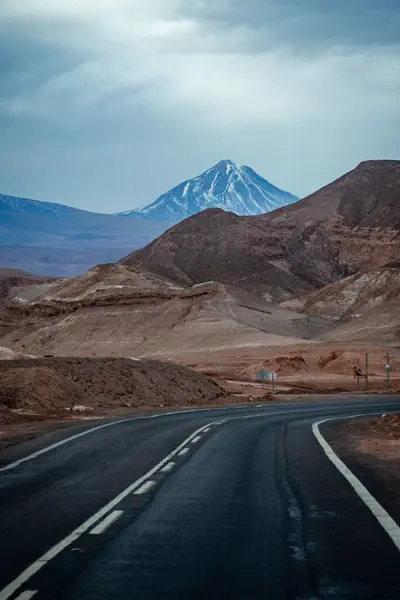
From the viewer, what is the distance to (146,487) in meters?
13.1

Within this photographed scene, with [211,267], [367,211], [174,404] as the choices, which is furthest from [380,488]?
[367,211]

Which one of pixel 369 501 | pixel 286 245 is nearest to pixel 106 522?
pixel 369 501

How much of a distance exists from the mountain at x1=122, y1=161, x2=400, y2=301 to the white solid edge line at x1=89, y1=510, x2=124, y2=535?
144610 mm

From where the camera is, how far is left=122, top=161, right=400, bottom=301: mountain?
164 meters

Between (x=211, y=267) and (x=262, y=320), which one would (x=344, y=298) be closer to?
(x=262, y=320)

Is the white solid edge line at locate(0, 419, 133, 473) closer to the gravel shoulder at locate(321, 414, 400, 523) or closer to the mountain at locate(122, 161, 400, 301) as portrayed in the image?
the gravel shoulder at locate(321, 414, 400, 523)

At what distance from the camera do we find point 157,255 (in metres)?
177

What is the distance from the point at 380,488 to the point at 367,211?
563 feet

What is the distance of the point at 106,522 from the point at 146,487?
315cm

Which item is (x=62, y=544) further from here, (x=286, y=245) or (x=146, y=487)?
(x=286, y=245)

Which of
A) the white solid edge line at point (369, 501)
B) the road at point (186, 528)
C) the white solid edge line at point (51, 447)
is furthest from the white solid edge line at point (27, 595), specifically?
the white solid edge line at point (51, 447)

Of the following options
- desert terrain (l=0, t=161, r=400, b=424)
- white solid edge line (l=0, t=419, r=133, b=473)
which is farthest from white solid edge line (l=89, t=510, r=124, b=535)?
desert terrain (l=0, t=161, r=400, b=424)

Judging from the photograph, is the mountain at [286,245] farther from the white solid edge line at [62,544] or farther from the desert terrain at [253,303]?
the white solid edge line at [62,544]

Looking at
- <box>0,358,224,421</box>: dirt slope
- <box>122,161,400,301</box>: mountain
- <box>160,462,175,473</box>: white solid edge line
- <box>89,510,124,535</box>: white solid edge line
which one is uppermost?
<box>122,161,400,301</box>: mountain
